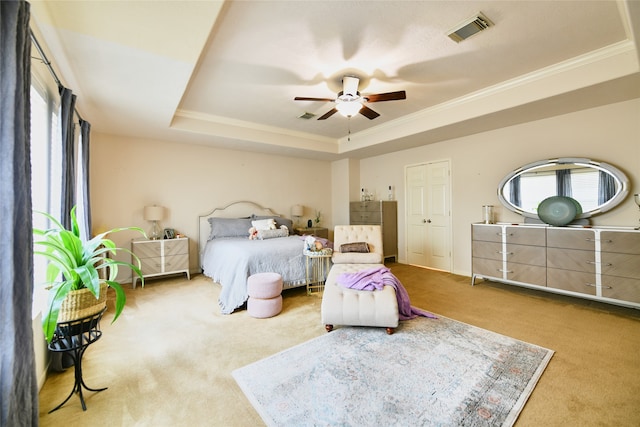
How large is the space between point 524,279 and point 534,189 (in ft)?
4.50

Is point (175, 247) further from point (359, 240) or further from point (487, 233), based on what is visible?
point (487, 233)

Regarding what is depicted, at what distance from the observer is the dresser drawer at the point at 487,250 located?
160 inches

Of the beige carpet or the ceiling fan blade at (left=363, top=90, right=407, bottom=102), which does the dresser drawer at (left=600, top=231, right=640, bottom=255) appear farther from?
the ceiling fan blade at (left=363, top=90, right=407, bottom=102)

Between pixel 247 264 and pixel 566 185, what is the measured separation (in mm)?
4571

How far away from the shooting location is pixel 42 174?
2.36 metres

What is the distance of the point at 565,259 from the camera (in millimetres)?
3471

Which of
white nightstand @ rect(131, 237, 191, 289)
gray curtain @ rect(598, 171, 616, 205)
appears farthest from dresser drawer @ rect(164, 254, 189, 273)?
gray curtain @ rect(598, 171, 616, 205)

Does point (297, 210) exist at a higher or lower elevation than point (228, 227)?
higher

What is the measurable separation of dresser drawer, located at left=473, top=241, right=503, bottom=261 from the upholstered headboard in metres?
4.00

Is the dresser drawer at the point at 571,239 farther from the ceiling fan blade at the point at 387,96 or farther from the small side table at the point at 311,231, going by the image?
the small side table at the point at 311,231

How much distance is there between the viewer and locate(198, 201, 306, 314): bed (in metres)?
3.43

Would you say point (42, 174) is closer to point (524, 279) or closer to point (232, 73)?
point (232, 73)

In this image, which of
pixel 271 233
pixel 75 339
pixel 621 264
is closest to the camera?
pixel 75 339

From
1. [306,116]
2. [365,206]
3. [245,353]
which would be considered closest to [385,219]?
[365,206]
